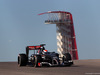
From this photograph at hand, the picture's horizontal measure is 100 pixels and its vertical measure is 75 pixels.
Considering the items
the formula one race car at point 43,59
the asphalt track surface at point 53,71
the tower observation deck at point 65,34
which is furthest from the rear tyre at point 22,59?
the tower observation deck at point 65,34

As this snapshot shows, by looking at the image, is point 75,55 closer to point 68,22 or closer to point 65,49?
point 65,49

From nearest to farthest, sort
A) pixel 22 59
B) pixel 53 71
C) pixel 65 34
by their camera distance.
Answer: pixel 53 71 < pixel 22 59 < pixel 65 34

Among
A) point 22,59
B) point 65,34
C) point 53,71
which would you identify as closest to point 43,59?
point 22,59

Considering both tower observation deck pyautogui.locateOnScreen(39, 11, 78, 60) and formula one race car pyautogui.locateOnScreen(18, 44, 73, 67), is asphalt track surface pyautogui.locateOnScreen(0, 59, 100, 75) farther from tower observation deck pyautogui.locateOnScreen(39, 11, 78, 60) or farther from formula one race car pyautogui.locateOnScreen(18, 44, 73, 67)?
tower observation deck pyautogui.locateOnScreen(39, 11, 78, 60)

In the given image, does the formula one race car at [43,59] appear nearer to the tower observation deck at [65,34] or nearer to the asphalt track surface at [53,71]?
the asphalt track surface at [53,71]

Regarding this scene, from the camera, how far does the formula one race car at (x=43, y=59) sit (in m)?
23.2

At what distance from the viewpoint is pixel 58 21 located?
76688 mm

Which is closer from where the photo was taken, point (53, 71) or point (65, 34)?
point (53, 71)

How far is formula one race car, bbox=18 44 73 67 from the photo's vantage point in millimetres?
23172

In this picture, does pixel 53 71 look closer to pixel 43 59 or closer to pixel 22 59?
pixel 43 59

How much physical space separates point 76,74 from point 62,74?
812 mm

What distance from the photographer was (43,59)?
24.1m

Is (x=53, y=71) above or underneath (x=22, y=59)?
underneath

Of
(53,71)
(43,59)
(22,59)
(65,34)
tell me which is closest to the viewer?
(53,71)
